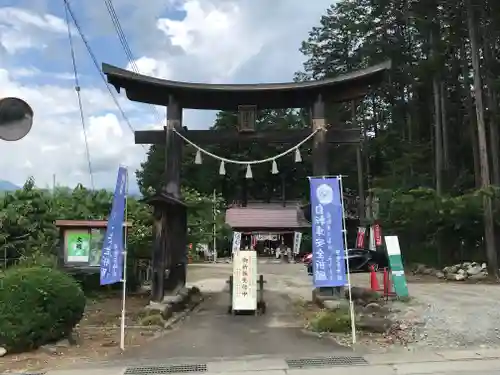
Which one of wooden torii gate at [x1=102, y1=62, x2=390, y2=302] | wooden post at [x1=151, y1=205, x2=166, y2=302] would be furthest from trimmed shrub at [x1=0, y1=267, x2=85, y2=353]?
wooden torii gate at [x1=102, y1=62, x2=390, y2=302]

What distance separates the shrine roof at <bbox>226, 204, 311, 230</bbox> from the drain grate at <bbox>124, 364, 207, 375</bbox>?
38612mm

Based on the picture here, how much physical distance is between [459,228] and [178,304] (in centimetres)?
1642

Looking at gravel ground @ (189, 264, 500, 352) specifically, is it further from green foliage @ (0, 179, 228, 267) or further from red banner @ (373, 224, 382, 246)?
red banner @ (373, 224, 382, 246)

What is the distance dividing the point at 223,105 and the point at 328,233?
21.0 ft

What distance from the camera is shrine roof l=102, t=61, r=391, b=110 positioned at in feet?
47.8

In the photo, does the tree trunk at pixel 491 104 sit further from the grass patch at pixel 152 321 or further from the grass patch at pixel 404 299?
the grass patch at pixel 152 321

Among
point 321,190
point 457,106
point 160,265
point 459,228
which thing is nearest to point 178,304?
point 160,265

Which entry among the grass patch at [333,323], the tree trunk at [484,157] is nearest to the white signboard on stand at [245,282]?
the grass patch at [333,323]

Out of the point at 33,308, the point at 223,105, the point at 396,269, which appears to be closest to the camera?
the point at 33,308

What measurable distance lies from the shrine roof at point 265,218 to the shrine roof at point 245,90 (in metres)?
31.7

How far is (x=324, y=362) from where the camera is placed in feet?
26.6

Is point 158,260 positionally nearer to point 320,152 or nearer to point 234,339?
point 234,339

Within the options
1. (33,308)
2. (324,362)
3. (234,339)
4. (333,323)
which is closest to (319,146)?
(333,323)

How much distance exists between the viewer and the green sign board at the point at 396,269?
14.2 m
